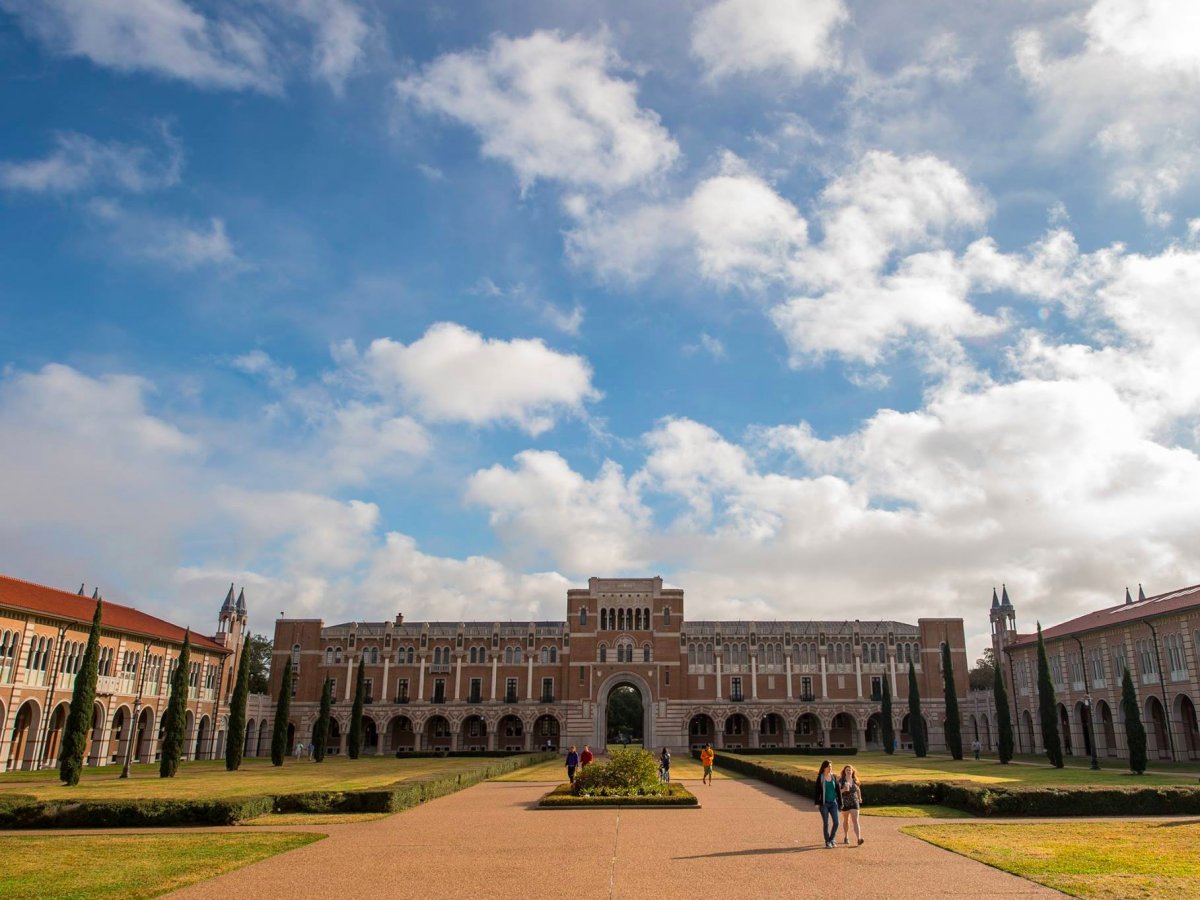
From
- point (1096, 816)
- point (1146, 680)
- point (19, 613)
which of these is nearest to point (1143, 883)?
point (1096, 816)

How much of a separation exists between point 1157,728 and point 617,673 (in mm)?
37552

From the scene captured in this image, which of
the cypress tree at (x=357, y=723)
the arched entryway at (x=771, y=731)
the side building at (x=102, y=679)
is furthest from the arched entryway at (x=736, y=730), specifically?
the side building at (x=102, y=679)

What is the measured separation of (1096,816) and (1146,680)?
1329 inches

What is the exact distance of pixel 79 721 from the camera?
38.4 meters

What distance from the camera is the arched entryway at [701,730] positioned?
75.1 metres

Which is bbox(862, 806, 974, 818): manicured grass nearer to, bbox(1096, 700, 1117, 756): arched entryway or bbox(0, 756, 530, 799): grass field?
bbox(0, 756, 530, 799): grass field

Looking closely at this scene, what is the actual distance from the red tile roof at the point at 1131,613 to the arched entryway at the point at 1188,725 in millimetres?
4748

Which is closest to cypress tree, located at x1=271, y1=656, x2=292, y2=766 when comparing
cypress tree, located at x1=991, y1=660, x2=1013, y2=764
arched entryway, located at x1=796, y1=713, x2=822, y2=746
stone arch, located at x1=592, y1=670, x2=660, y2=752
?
stone arch, located at x1=592, y1=670, x2=660, y2=752

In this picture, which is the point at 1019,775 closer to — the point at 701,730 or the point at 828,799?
the point at 828,799

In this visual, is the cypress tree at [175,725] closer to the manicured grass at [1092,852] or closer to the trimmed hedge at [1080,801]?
the manicured grass at [1092,852]

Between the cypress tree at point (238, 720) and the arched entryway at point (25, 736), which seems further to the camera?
the cypress tree at point (238, 720)

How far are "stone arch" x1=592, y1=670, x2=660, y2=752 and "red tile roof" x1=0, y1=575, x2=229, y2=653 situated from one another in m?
30.1

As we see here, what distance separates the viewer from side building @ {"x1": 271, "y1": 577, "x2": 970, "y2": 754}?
7281 centimetres

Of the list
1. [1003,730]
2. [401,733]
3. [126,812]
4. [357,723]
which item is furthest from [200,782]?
[1003,730]
